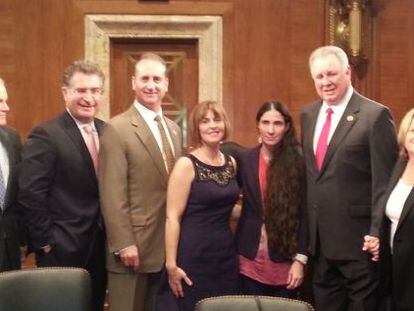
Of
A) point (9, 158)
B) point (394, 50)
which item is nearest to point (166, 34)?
point (394, 50)

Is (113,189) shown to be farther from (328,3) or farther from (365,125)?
(328,3)

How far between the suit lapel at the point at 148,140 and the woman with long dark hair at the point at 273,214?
0.39m

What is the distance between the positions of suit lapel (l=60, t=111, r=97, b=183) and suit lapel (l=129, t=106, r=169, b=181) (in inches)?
10.5

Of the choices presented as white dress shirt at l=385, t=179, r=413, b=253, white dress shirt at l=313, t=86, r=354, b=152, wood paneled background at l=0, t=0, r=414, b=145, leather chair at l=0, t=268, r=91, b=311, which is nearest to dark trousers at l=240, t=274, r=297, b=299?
white dress shirt at l=385, t=179, r=413, b=253

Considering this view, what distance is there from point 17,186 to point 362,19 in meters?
2.97

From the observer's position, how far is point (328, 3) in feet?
16.8

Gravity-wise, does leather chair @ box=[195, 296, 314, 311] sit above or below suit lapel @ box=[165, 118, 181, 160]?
below

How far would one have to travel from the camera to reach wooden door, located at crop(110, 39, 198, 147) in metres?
5.28

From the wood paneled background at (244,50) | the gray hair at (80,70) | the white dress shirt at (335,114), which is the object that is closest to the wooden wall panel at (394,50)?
the wood paneled background at (244,50)

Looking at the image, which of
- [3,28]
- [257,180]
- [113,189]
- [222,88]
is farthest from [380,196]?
[3,28]

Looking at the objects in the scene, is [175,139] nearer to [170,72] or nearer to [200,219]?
[200,219]

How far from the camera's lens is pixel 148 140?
3189 mm

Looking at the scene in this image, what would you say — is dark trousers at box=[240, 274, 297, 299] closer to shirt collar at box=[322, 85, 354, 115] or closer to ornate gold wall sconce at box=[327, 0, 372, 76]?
shirt collar at box=[322, 85, 354, 115]

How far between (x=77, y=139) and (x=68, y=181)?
21 cm
